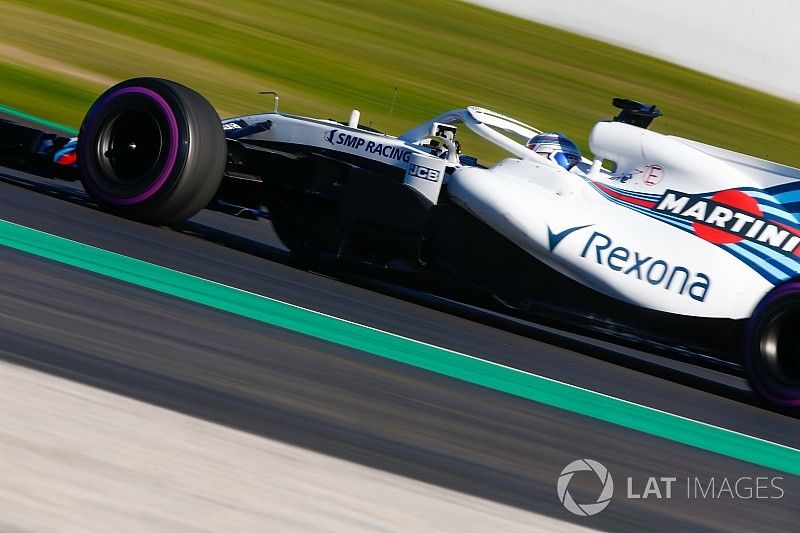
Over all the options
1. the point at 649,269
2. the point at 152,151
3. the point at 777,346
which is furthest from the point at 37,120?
the point at 777,346

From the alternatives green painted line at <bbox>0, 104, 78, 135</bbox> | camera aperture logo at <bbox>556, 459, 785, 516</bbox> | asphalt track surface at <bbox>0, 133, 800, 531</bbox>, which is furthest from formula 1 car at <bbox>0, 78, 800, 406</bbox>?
green painted line at <bbox>0, 104, 78, 135</bbox>

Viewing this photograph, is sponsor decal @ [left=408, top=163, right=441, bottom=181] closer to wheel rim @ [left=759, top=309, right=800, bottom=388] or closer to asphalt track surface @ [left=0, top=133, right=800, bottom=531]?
asphalt track surface @ [left=0, top=133, right=800, bottom=531]

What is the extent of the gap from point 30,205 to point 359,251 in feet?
5.80

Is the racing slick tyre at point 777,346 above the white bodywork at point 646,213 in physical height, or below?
below

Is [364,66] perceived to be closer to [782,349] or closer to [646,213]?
[646,213]

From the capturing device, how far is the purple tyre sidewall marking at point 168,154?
5766mm

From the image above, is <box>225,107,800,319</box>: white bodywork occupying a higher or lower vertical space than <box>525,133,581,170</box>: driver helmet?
lower

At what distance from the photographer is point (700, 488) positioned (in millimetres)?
3832

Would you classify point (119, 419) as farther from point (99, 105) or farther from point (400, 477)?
point (99, 105)

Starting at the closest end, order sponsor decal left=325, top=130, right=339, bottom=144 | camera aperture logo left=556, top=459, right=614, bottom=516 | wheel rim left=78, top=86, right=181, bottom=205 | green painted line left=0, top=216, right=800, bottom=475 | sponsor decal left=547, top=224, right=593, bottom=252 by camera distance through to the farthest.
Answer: camera aperture logo left=556, top=459, right=614, bottom=516 < green painted line left=0, top=216, right=800, bottom=475 < sponsor decal left=547, top=224, right=593, bottom=252 < wheel rim left=78, top=86, right=181, bottom=205 < sponsor decal left=325, top=130, right=339, bottom=144

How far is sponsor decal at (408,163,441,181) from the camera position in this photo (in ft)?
19.1

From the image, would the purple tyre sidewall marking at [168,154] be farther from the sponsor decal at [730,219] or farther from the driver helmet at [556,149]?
the sponsor decal at [730,219]

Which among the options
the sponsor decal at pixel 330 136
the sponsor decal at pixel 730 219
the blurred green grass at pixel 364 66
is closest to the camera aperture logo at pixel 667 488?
the sponsor decal at pixel 730 219

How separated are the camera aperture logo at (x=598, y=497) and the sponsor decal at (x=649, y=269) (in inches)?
64.4
